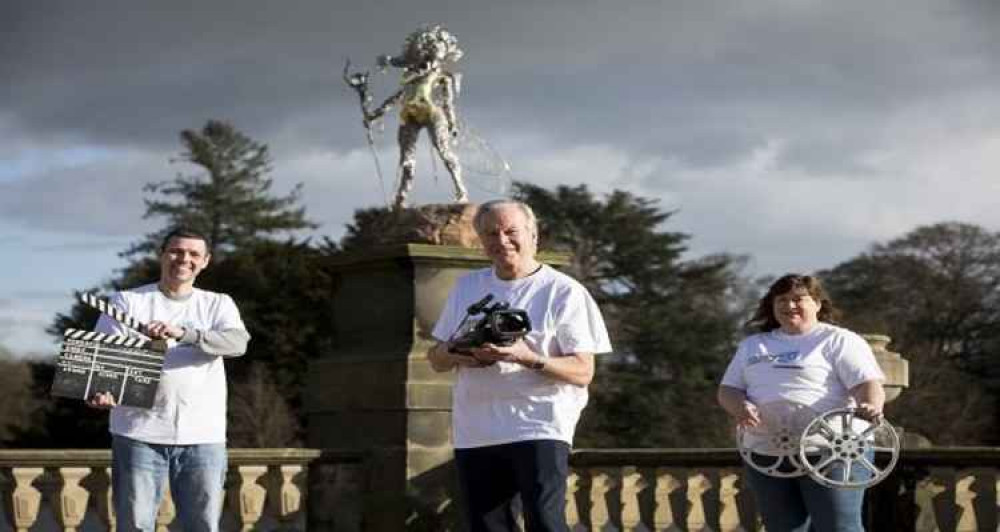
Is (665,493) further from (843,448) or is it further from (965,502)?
(843,448)

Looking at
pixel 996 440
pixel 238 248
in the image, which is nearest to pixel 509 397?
pixel 996 440

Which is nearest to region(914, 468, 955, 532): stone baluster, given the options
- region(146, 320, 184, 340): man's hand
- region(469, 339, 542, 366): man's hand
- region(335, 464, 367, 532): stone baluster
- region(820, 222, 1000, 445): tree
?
region(335, 464, 367, 532): stone baluster

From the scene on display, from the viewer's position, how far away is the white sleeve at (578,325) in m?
5.46

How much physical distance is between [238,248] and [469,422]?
5163cm

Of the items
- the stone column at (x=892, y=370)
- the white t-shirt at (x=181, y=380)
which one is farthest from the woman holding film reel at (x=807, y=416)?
the stone column at (x=892, y=370)

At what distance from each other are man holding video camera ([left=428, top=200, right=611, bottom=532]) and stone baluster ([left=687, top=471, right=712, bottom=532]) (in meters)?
3.61

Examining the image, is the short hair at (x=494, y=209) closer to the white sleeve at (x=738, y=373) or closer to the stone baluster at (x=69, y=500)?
the white sleeve at (x=738, y=373)

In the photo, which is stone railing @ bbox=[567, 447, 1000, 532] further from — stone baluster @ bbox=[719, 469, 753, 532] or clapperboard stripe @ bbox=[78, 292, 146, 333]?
clapperboard stripe @ bbox=[78, 292, 146, 333]

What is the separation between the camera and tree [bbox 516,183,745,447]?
45.6 meters

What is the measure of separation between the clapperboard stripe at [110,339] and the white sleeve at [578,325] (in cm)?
166

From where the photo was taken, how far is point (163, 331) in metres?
6.03

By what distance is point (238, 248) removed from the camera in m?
56.2

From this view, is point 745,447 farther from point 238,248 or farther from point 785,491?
point 238,248

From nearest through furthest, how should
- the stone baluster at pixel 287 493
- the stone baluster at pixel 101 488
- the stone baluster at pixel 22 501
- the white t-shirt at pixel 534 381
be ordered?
the white t-shirt at pixel 534 381 < the stone baluster at pixel 22 501 < the stone baluster at pixel 101 488 < the stone baluster at pixel 287 493
